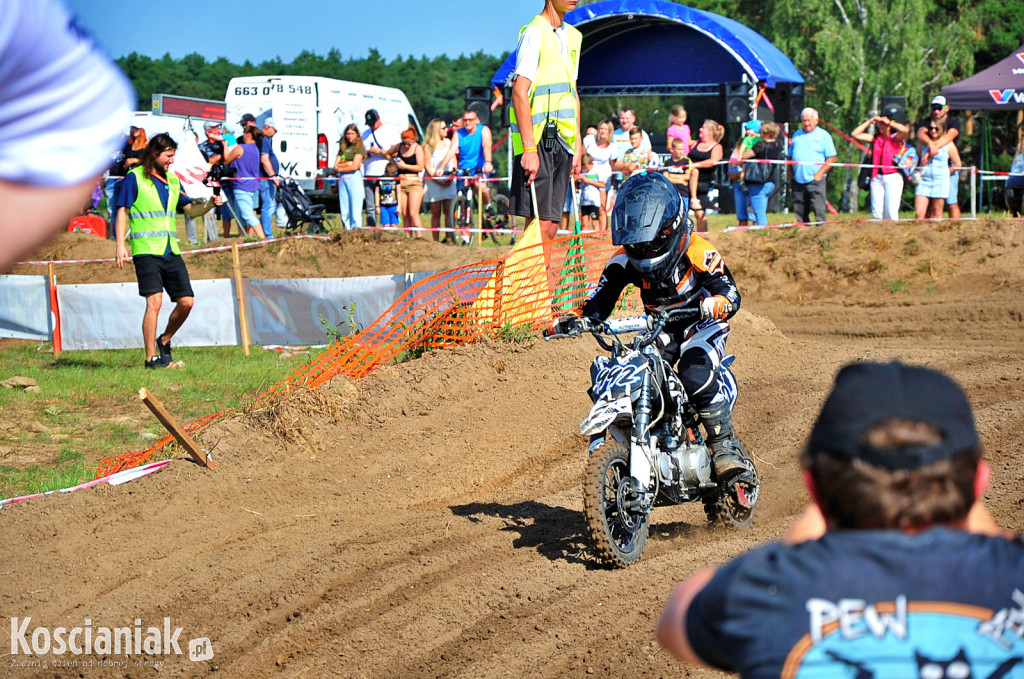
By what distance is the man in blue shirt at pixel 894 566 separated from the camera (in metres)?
1.60

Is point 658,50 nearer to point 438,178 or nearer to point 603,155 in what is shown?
point 603,155

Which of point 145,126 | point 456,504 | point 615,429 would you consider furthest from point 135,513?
point 145,126


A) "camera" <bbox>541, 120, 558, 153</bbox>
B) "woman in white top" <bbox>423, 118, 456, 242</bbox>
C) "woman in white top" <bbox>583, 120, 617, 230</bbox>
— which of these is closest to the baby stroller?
"woman in white top" <bbox>423, 118, 456, 242</bbox>

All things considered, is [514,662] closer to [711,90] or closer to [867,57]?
[711,90]

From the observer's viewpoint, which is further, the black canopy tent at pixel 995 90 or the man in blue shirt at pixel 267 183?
the black canopy tent at pixel 995 90

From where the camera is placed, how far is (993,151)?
109ft

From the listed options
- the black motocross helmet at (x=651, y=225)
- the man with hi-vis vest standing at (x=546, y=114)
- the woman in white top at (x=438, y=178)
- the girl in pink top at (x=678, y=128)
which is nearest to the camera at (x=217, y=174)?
the woman in white top at (x=438, y=178)

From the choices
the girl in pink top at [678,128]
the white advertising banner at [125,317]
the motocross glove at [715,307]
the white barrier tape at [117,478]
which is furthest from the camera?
the girl in pink top at [678,128]

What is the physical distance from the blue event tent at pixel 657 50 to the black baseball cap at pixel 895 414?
24.6m

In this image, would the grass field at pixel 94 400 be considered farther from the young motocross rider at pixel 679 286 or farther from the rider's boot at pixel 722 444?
the rider's boot at pixel 722 444

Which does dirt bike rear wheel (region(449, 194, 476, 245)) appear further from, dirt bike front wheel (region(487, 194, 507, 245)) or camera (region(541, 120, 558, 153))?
camera (region(541, 120, 558, 153))

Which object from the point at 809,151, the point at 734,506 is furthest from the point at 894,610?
the point at 809,151

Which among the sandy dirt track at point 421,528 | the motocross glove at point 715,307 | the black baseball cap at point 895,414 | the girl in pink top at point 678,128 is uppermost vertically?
the girl in pink top at point 678,128

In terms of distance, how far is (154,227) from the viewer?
35.0ft
